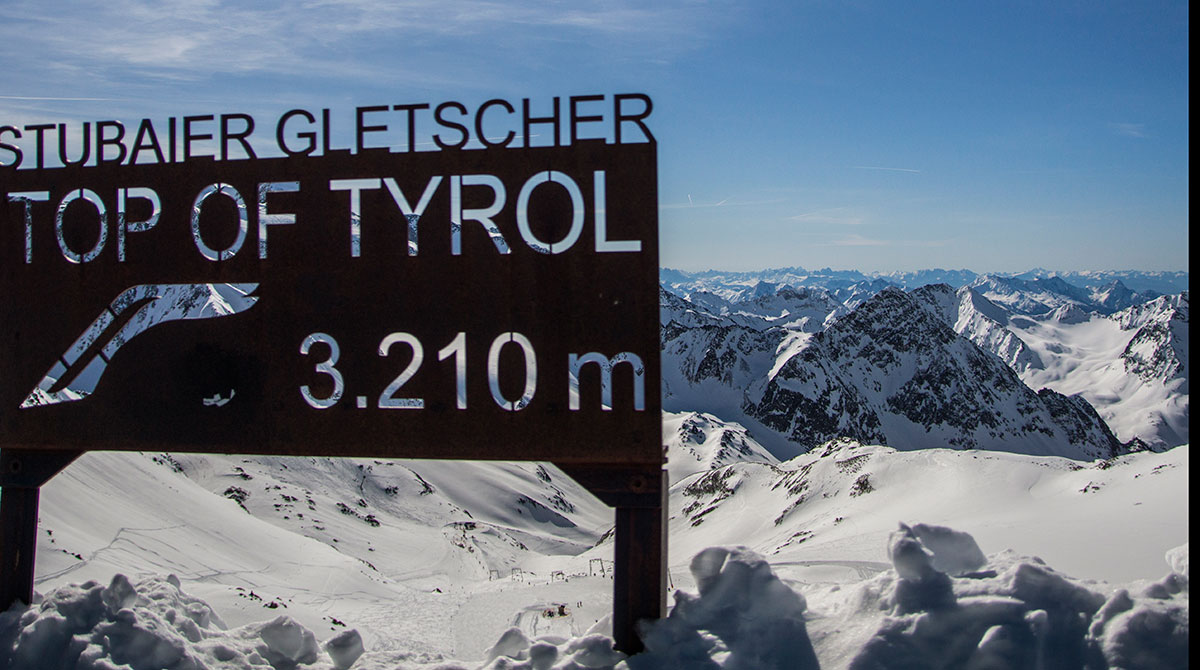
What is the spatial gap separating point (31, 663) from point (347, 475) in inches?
2129

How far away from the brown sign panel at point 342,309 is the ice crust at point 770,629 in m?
1.36

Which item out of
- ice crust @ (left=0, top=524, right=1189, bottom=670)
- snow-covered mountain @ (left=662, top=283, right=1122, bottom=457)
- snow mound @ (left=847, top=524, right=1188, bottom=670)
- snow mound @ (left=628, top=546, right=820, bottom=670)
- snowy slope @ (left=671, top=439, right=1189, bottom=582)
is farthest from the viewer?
snow-covered mountain @ (left=662, top=283, right=1122, bottom=457)

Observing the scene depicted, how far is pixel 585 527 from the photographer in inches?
2911

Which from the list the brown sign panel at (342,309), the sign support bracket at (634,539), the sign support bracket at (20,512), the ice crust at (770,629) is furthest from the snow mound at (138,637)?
the sign support bracket at (634,539)

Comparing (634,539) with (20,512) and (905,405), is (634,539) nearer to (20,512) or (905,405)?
(20,512)

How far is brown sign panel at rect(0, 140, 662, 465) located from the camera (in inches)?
275

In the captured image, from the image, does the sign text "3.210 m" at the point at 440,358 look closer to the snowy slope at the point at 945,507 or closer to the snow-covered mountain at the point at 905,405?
the snowy slope at the point at 945,507

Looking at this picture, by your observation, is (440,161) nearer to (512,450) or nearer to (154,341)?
(512,450)

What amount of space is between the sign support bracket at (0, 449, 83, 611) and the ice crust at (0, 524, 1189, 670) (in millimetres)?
296

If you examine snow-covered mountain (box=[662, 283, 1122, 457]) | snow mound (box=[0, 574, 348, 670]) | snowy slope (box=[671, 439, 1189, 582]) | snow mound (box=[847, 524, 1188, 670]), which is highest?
snow mound (box=[847, 524, 1188, 670])

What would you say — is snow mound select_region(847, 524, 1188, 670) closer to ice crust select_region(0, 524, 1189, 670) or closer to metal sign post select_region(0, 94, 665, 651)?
ice crust select_region(0, 524, 1189, 670)

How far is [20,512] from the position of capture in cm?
785

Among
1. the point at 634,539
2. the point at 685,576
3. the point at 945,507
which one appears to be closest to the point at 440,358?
the point at 634,539

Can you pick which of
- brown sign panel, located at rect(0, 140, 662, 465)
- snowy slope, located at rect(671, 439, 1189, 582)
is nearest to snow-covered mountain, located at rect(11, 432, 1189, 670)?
snowy slope, located at rect(671, 439, 1189, 582)
